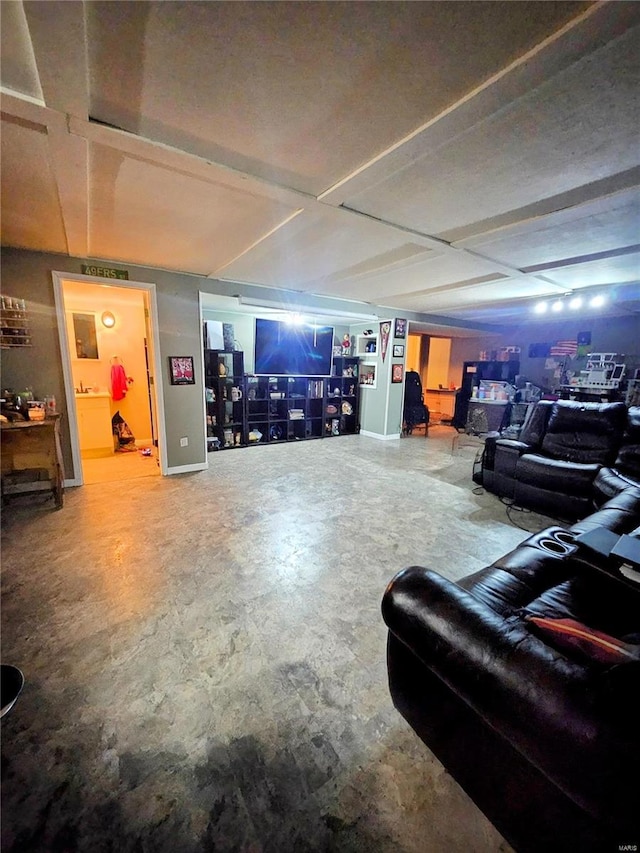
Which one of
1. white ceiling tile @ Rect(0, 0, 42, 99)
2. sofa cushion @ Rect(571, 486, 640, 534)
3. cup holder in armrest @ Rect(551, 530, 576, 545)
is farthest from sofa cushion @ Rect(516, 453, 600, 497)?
white ceiling tile @ Rect(0, 0, 42, 99)

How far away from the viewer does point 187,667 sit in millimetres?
1555

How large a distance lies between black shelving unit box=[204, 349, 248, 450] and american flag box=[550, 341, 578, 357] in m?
6.84

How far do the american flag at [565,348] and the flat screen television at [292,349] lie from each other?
5226 mm

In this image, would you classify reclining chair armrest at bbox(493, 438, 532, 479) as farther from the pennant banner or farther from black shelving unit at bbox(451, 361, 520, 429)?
black shelving unit at bbox(451, 361, 520, 429)

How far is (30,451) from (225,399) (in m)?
2.85

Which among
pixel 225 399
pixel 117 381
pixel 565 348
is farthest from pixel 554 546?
pixel 565 348

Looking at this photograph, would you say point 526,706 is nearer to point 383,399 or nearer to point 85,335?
point 383,399

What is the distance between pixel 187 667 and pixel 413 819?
1.05 meters

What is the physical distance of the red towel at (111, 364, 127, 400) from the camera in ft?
17.3

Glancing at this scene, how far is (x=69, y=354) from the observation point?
11.4 ft

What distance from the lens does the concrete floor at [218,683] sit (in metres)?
1.02

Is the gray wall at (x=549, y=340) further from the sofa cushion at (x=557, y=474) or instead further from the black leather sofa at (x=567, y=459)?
the sofa cushion at (x=557, y=474)

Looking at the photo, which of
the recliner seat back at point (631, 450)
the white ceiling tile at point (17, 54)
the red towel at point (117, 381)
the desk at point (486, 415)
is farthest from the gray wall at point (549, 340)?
the white ceiling tile at point (17, 54)

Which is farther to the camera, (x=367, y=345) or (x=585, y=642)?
(x=367, y=345)
